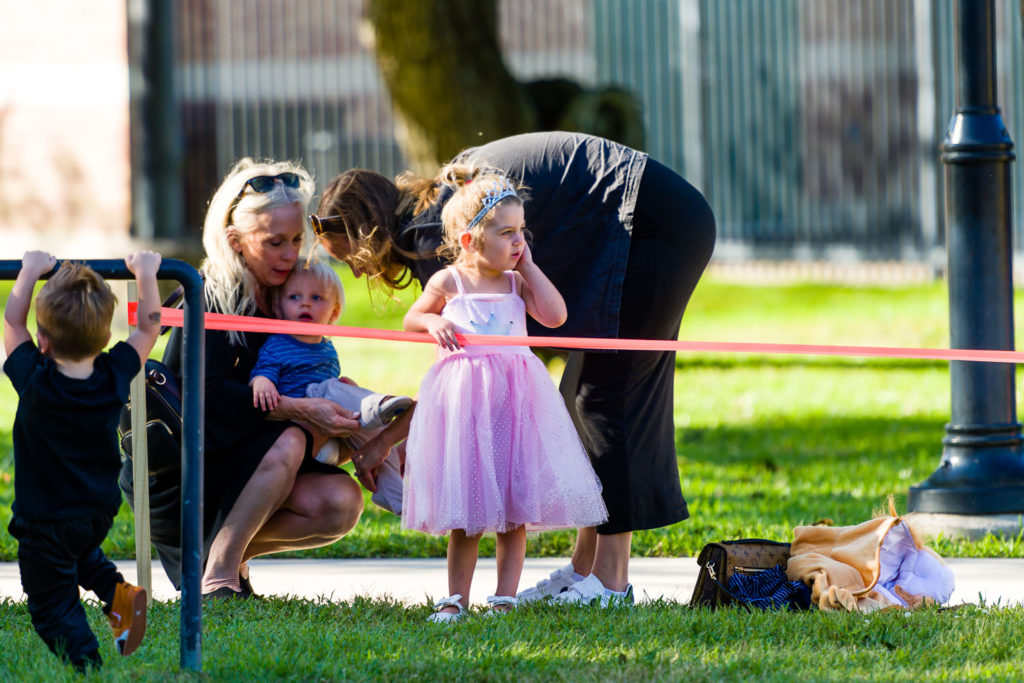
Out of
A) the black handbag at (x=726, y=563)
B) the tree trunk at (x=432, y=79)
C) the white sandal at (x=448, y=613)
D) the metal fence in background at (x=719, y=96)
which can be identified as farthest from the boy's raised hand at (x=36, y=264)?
the metal fence in background at (x=719, y=96)

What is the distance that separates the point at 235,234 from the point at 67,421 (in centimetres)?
140

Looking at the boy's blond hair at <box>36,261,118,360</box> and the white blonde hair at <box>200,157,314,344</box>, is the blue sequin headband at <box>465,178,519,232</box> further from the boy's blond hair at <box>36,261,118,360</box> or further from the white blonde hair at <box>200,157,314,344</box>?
the boy's blond hair at <box>36,261,118,360</box>

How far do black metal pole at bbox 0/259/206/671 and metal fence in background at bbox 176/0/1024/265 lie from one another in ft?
45.9

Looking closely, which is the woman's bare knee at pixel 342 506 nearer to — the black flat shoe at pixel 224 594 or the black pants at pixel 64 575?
the black flat shoe at pixel 224 594

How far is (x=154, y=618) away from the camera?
13.8ft

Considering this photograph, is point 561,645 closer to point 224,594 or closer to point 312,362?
point 224,594

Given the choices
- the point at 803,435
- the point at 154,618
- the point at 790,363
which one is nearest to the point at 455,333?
the point at 154,618

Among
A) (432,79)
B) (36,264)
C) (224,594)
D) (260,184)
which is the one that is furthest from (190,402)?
(432,79)

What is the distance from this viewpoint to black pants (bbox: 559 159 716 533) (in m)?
4.35

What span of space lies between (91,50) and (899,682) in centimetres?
1516

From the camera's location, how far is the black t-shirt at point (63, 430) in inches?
128

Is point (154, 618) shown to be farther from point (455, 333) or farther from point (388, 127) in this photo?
point (388, 127)

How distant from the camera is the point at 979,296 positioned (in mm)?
5504

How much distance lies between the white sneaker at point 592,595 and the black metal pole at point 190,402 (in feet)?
4.51
